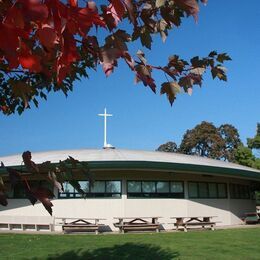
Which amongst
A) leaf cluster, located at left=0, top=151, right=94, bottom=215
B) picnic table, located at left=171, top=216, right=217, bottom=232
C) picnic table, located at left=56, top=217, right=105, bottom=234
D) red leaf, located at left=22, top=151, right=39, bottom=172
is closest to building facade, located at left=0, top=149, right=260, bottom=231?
picnic table, located at left=171, top=216, right=217, bottom=232

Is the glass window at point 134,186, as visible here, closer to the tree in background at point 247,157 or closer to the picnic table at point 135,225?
the picnic table at point 135,225

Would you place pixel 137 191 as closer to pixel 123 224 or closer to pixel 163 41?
pixel 123 224

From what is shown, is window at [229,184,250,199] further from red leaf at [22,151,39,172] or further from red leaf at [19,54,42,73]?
red leaf at [19,54,42,73]

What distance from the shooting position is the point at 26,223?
22.2 m

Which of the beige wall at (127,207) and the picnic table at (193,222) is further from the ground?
the beige wall at (127,207)

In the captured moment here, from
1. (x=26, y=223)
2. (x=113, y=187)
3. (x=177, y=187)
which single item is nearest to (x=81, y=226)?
(x=113, y=187)

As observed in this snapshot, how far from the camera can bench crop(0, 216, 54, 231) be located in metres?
22.0

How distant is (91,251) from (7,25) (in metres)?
12.5

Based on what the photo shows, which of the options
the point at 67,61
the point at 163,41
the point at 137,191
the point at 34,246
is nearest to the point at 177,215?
the point at 137,191

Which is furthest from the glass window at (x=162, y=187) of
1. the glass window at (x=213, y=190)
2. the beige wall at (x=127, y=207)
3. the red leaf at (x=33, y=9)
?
the red leaf at (x=33, y=9)

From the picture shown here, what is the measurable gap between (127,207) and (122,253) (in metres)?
9.61

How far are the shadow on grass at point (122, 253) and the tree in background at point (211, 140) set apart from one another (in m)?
59.1

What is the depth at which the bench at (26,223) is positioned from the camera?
72.2 ft

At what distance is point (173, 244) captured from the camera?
14.5 m
